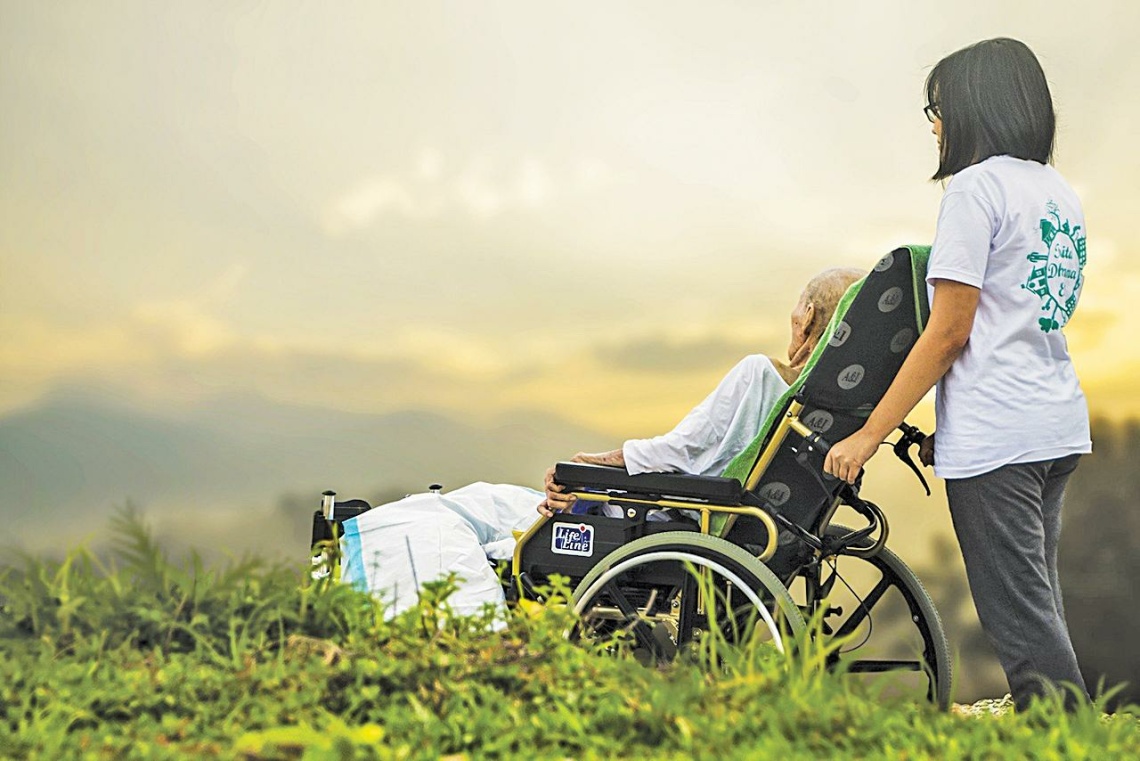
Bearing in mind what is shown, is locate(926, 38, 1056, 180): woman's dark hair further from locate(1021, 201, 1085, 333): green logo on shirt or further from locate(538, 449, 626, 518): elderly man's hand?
locate(538, 449, 626, 518): elderly man's hand

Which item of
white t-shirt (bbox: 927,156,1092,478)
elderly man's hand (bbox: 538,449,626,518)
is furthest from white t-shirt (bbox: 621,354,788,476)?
white t-shirt (bbox: 927,156,1092,478)

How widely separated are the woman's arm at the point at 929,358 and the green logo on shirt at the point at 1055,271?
14 centimetres

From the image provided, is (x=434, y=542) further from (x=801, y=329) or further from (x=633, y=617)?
(x=801, y=329)

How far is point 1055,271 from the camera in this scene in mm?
2543

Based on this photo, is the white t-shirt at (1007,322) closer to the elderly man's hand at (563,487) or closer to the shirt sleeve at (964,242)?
the shirt sleeve at (964,242)

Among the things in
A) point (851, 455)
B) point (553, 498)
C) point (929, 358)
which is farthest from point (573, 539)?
point (929, 358)

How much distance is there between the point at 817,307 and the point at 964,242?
67 cm

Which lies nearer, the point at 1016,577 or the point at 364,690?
the point at 364,690

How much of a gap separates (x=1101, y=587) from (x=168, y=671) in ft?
16.0

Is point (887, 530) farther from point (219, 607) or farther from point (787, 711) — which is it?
point (219, 607)

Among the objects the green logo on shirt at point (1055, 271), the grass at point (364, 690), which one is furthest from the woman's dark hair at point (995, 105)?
the grass at point (364, 690)

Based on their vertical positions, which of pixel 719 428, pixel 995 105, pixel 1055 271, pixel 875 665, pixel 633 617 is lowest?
pixel 875 665

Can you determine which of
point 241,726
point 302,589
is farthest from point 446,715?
point 302,589

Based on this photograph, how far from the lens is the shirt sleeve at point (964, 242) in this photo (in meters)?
2.47
